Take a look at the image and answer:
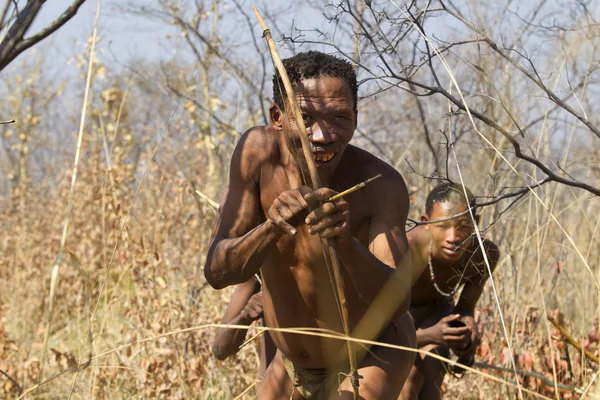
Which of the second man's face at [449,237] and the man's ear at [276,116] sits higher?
the man's ear at [276,116]

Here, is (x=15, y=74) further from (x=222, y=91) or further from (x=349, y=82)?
(x=349, y=82)

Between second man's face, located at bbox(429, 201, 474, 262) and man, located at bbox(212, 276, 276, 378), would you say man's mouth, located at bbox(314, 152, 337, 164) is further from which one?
second man's face, located at bbox(429, 201, 474, 262)

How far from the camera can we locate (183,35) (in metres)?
6.63

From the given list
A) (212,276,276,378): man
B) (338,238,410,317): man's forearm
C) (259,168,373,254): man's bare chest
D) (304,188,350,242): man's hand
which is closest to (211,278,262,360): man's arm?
(212,276,276,378): man

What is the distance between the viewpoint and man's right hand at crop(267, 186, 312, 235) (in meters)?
2.36

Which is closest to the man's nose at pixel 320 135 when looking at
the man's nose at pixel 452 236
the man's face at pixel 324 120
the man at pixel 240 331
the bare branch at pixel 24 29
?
the man's face at pixel 324 120

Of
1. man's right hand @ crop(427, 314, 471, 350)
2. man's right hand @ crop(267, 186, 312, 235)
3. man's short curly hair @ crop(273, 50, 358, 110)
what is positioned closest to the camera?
man's right hand @ crop(267, 186, 312, 235)

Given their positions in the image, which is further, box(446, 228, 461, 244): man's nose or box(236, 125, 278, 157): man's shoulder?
box(446, 228, 461, 244): man's nose

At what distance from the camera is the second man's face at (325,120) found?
2693mm

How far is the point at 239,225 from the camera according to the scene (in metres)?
2.95

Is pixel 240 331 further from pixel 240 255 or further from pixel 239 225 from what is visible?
pixel 240 255

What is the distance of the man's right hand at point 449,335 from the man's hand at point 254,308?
1.00 metres

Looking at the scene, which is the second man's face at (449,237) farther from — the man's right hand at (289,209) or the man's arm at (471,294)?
the man's right hand at (289,209)

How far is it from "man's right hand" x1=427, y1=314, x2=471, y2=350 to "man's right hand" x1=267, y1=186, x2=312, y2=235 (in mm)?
2121
